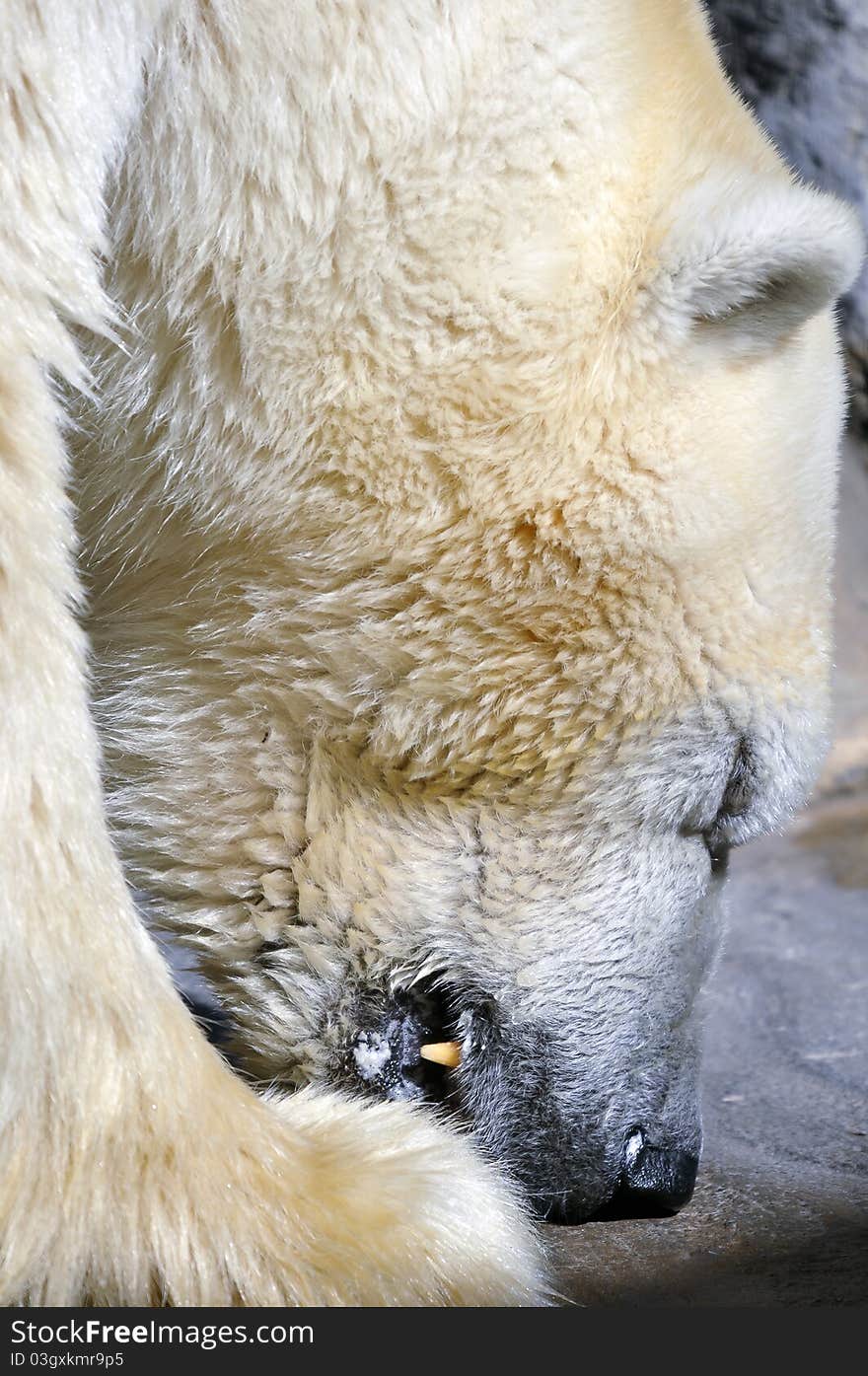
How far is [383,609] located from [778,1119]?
807 millimetres

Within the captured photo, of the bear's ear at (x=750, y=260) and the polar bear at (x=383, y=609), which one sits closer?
the polar bear at (x=383, y=609)

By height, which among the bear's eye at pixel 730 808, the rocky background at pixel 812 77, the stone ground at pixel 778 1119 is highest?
the rocky background at pixel 812 77

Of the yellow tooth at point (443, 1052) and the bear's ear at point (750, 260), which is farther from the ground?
the bear's ear at point (750, 260)

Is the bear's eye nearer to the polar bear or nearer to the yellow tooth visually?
the polar bear

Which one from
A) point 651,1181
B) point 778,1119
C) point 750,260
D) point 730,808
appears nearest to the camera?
point 750,260

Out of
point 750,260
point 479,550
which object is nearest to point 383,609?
point 479,550

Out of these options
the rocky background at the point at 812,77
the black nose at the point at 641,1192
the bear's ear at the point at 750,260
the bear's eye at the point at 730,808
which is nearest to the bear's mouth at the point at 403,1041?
the black nose at the point at 641,1192

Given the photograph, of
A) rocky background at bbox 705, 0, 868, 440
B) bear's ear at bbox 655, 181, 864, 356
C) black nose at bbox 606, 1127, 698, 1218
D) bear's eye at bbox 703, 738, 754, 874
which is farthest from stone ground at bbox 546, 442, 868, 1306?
rocky background at bbox 705, 0, 868, 440

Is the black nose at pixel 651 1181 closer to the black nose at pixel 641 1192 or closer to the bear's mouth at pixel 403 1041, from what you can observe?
the black nose at pixel 641 1192

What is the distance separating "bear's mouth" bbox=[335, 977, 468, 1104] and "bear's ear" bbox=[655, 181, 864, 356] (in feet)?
2.30

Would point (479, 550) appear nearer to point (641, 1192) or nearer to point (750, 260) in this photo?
point (750, 260)

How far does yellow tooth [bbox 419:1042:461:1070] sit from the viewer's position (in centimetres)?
159

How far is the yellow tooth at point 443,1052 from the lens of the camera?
1.59 meters

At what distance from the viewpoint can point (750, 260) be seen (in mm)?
1356
